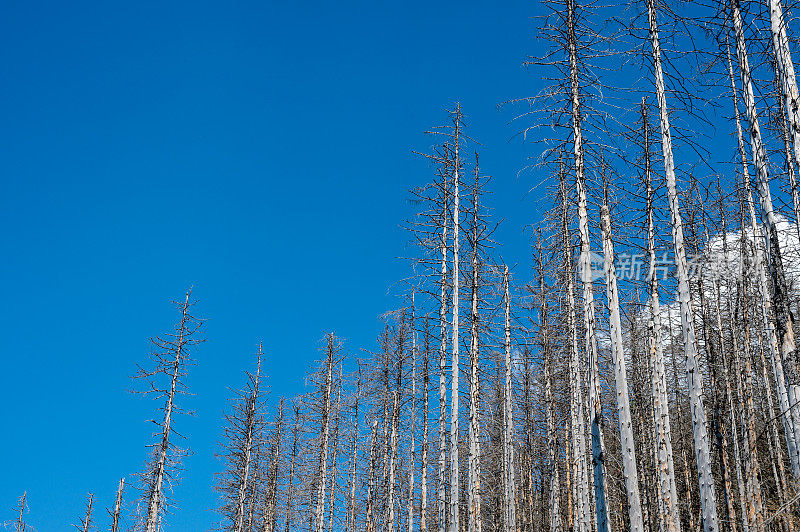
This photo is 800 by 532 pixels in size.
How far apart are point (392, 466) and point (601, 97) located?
56.5 feet

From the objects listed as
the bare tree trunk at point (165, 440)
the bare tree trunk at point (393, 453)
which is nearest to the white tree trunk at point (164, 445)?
the bare tree trunk at point (165, 440)

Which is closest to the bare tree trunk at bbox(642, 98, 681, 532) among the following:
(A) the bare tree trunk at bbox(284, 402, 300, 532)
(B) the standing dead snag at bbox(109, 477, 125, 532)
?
(A) the bare tree trunk at bbox(284, 402, 300, 532)

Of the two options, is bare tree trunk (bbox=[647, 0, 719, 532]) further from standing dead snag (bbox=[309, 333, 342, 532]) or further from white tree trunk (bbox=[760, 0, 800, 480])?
standing dead snag (bbox=[309, 333, 342, 532])

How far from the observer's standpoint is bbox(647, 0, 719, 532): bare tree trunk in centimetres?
1035

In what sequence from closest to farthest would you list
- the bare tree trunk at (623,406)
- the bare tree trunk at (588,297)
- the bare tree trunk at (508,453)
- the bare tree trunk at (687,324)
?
the bare tree trunk at (687,324), the bare tree trunk at (623,406), the bare tree trunk at (588,297), the bare tree trunk at (508,453)

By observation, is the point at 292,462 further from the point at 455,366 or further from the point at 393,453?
the point at 455,366

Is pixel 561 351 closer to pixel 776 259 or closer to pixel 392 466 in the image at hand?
pixel 392 466

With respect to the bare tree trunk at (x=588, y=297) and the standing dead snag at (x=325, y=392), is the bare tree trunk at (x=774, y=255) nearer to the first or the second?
the bare tree trunk at (x=588, y=297)

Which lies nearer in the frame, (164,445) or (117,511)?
(164,445)

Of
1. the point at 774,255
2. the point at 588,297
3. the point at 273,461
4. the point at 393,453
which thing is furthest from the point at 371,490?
the point at 774,255

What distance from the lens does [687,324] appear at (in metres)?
11.4

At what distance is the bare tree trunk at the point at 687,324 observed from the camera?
34.0 feet

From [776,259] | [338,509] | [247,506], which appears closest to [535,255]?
[776,259]

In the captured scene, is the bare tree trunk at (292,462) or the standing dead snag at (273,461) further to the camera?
the standing dead snag at (273,461)
